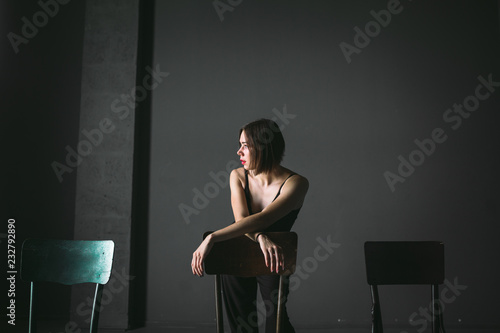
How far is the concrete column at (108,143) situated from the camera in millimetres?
3072

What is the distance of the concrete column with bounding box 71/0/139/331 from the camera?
121 inches

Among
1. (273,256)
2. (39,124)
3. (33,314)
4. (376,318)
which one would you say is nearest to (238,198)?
(273,256)

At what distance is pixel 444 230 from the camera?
3.13 m

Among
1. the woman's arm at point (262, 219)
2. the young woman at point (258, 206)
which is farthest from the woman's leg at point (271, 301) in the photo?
the woman's arm at point (262, 219)

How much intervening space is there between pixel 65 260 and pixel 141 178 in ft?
5.69

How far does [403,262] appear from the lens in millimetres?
1678

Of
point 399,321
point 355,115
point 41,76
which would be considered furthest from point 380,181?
point 41,76

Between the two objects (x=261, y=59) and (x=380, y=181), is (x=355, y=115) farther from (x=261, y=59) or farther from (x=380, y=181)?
(x=261, y=59)

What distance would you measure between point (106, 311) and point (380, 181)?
7.78ft

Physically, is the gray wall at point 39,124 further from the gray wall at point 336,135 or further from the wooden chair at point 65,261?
the wooden chair at point 65,261

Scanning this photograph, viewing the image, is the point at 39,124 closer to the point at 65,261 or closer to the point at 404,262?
the point at 65,261

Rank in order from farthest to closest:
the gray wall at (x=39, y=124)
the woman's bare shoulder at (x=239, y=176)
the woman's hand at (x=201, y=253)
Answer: the gray wall at (x=39, y=124) → the woman's bare shoulder at (x=239, y=176) → the woman's hand at (x=201, y=253)

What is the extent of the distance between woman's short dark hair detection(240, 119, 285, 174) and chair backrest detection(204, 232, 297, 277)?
0.50 metres

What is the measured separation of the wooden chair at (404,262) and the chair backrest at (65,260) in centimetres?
106
